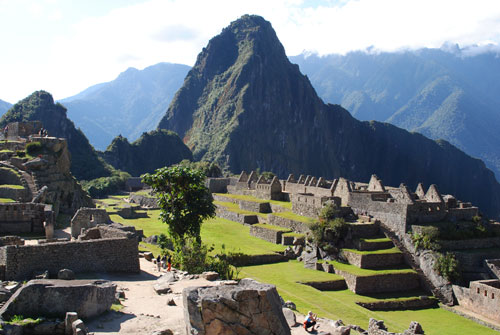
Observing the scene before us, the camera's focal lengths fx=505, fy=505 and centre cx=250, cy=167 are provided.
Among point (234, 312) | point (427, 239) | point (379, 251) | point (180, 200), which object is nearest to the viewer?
point (234, 312)

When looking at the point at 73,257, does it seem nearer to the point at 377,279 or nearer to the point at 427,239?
the point at 377,279

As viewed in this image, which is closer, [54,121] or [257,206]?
[257,206]

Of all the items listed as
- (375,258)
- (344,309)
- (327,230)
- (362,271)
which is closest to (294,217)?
(327,230)

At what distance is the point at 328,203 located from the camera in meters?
33.2

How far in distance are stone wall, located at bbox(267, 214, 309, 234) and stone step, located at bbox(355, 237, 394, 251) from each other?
497cm

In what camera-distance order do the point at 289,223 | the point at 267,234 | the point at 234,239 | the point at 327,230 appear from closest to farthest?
the point at 327,230, the point at 234,239, the point at 267,234, the point at 289,223

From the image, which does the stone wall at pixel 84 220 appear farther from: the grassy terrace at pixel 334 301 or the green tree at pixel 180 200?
the grassy terrace at pixel 334 301

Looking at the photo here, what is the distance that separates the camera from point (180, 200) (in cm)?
2625

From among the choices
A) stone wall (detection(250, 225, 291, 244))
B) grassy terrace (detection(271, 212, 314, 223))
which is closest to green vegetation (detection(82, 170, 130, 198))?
stone wall (detection(250, 225, 291, 244))

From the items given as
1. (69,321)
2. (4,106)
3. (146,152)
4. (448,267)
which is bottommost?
(448,267)

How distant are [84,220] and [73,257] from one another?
7784 mm

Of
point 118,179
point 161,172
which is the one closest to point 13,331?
point 161,172

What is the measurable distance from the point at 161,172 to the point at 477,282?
17.2 meters

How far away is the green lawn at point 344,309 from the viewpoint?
21.4 meters
